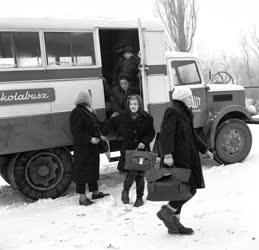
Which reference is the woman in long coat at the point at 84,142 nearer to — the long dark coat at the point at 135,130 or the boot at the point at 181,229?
the long dark coat at the point at 135,130

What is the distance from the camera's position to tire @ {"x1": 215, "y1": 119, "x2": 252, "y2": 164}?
357 inches

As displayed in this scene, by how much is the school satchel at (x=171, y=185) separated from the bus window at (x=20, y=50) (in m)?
3.27

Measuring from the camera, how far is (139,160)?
6.53m

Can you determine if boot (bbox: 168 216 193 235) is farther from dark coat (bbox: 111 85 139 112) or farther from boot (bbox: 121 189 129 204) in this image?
dark coat (bbox: 111 85 139 112)

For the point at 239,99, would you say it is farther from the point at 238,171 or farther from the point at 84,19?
the point at 84,19

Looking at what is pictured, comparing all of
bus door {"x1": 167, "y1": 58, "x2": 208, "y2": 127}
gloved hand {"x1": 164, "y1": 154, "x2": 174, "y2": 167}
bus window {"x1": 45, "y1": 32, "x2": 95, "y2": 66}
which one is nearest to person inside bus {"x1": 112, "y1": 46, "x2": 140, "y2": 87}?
bus window {"x1": 45, "y1": 32, "x2": 95, "y2": 66}

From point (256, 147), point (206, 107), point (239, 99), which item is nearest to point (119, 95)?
point (206, 107)

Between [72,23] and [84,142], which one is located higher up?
[72,23]

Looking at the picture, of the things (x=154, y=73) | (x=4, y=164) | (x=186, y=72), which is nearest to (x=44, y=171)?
(x=4, y=164)

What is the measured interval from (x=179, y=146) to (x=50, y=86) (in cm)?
305

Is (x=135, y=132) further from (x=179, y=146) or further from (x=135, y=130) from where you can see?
(x=179, y=146)

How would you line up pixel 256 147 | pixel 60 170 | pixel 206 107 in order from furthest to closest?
pixel 256 147
pixel 206 107
pixel 60 170

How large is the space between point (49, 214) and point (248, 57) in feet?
148

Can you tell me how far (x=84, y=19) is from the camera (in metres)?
7.61
